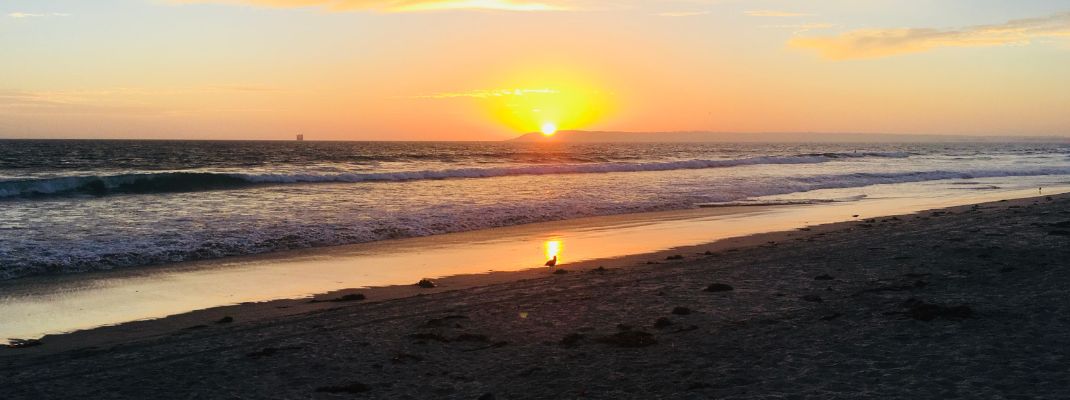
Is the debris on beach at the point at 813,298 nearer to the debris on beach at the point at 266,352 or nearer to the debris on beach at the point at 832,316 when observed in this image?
the debris on beach at the point at 832,316

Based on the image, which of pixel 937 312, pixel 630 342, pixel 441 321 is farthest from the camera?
pixel 441 321

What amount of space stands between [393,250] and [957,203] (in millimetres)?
18828

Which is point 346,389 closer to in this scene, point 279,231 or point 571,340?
point 571,340

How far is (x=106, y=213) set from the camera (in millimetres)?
21547

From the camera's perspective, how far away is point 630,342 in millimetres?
7285

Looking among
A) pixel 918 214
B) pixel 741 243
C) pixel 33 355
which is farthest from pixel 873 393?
pixel 918 214

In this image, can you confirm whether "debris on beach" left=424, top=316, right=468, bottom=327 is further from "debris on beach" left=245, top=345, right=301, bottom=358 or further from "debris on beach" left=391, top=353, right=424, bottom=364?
"debris on beach" left=245, top=345, right=301, bottom=358

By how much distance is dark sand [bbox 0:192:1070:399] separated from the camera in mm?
5988

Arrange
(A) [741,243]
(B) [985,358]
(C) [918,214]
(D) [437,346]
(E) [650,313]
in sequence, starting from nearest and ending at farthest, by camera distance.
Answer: (B) [985,358]
(D) [437,346]
(E) [650,313]
(A) [741,243]
(C) [918,214]

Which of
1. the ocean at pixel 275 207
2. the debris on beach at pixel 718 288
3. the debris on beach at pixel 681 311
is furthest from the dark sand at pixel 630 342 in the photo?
the ocean at pixel 275 207

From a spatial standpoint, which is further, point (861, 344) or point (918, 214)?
point (918, 214)

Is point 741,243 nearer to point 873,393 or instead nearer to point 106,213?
point 873,393

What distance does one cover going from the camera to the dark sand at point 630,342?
5.99m

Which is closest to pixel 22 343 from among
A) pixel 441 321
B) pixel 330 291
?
pixel 330 291
